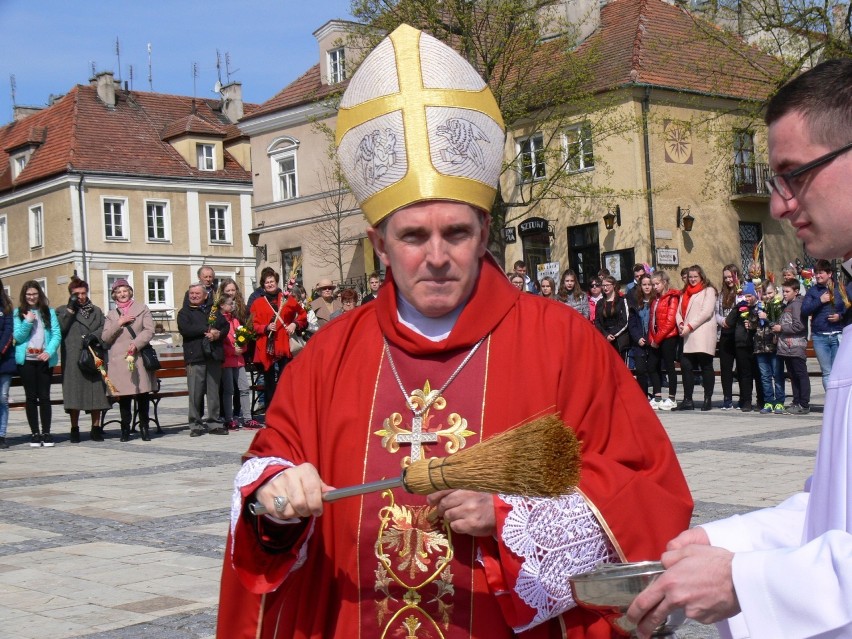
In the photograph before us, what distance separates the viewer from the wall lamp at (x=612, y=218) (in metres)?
33.4

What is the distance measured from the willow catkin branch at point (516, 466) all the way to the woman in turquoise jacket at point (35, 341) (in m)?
12.5

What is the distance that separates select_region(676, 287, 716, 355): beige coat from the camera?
15.5 metres

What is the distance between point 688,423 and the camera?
14578 millimetres

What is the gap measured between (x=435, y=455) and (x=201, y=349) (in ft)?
40.4

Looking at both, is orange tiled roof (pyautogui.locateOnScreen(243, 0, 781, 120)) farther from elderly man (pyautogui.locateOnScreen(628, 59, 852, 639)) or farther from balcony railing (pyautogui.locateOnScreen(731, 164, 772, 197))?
elderly man (pyautogui.locateOnScreen(628, 59, 852, 639))

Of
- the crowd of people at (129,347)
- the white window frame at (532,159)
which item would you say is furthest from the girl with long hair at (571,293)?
the white window frame at (532,159)

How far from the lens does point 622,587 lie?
225 cm

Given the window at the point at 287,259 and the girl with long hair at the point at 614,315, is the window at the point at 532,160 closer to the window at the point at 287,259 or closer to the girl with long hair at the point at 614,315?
the window at the point at 287,259

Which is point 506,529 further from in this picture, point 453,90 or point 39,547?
point 39,547

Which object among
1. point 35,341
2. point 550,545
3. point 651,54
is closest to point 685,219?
point 651,54

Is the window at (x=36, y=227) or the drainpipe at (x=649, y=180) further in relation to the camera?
the window at (x=36, y=227)

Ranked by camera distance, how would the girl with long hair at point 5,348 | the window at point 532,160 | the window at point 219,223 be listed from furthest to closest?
1. the window at point 219,223
2. the window at point 532,160
3. the girl with long hair at point 5,348

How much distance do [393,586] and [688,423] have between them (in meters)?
12.0

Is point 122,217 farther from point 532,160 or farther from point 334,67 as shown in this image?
point 532,160
